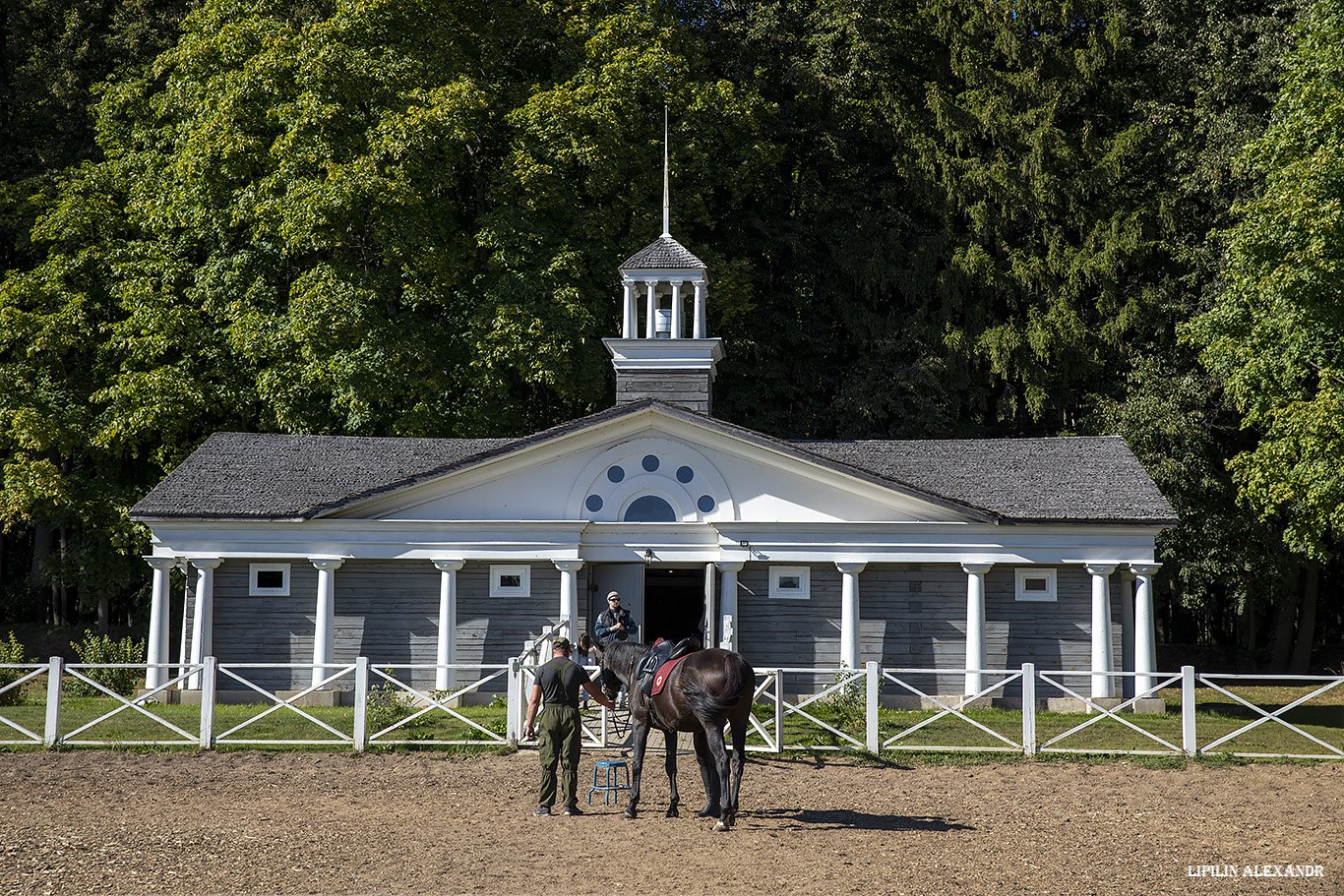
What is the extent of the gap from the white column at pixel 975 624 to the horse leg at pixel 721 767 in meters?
10.8

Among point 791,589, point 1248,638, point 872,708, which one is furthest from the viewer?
point 1248,638

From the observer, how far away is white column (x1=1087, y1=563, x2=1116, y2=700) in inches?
894

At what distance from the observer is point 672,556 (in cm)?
2331

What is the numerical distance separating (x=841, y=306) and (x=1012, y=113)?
8.22 m

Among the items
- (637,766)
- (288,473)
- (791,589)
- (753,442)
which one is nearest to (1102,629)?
(791,589)

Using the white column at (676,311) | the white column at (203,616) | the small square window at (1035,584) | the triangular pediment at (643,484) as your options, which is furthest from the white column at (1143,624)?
the white column at (203,616)

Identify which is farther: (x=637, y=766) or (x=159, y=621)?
(x=159, y=621)

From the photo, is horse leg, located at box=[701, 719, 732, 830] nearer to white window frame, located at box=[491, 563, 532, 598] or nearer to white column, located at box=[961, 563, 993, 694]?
white column, located at box=[961, 563, 993, 694]

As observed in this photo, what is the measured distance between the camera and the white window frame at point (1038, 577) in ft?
77.6

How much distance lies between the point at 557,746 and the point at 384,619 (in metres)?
11.3

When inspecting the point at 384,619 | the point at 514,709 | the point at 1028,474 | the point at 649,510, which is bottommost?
the point at 514,709

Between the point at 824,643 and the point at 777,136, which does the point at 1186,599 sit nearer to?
the point at 824,643

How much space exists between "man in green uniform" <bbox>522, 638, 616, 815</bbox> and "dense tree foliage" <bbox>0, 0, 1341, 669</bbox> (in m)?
18.4

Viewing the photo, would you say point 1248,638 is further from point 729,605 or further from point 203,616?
point 203,616
